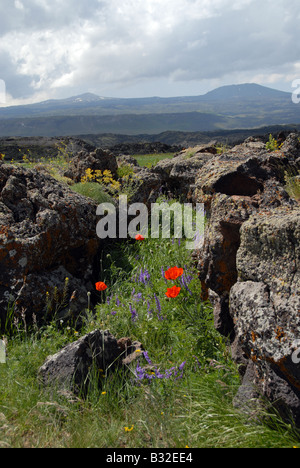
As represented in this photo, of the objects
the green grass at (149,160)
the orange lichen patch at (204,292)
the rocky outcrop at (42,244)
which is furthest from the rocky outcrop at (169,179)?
the orange lichen patch at (204,292)

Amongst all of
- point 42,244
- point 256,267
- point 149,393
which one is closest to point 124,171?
point 42,244

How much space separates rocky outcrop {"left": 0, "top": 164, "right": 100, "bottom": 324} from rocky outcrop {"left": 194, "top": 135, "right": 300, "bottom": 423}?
2.08 m

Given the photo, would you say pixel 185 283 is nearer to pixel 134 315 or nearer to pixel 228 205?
pixel 134 315

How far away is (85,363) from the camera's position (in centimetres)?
386

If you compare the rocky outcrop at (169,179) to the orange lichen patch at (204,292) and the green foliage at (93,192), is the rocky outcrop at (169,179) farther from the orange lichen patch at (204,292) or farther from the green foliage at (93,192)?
the orange lichen patch at (204,292)

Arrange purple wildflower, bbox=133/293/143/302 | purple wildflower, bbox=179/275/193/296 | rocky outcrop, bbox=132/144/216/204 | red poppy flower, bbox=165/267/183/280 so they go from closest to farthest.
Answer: red poppy flower, bbox=165/267/183/280, purple wildflower, bbox=179/275/193/296, purple wildflower, bbox=133/293/143/302, rocky outcrop, bbox=132/144/216/204

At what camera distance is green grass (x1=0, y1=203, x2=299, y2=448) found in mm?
2932

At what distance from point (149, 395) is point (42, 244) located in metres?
3.18

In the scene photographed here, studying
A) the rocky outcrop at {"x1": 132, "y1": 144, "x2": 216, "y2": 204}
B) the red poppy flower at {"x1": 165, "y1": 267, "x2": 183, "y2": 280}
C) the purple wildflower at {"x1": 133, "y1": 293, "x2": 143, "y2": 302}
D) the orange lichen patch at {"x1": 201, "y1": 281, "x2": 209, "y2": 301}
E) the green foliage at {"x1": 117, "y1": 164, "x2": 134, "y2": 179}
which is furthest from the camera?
the green foliage at {"x1": 117, "y1": 164, "x2": 134, "y2": 179}

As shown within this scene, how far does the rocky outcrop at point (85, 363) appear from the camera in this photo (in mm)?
3689

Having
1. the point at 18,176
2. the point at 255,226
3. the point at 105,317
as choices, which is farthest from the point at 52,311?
the point at 255,226

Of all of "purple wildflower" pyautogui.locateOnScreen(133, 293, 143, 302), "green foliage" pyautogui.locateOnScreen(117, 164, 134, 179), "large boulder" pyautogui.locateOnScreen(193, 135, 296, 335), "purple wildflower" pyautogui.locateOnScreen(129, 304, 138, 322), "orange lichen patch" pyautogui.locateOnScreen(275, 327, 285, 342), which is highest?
"green foliage" pyautogui.locateOnScreen(117, 164, 134, 179)

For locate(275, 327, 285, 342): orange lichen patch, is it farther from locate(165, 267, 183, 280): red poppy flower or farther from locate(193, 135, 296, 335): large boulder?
locate(165, 267, 183, 280): red poppy flower

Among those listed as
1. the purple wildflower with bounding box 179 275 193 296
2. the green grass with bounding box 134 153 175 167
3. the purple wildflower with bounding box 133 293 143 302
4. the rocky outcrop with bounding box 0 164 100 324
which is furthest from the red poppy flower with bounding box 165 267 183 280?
the green grass with bounding box 134 153 175 167
